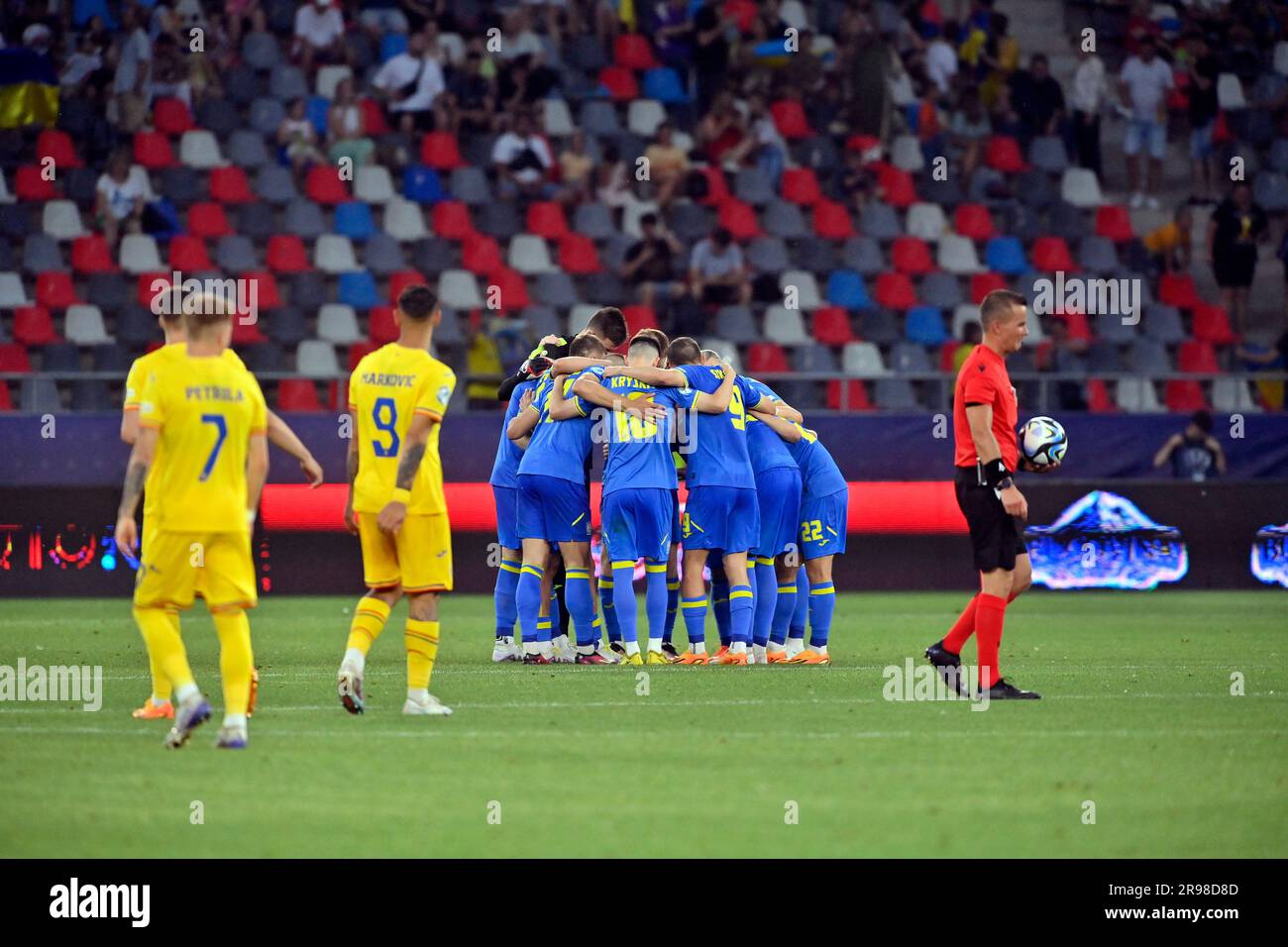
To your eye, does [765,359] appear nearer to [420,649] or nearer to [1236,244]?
[1236,244]

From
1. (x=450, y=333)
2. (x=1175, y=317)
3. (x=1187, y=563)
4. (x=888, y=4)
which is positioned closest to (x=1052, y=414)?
(x=1187, y=563)

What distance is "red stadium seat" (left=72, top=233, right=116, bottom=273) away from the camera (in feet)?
80.7

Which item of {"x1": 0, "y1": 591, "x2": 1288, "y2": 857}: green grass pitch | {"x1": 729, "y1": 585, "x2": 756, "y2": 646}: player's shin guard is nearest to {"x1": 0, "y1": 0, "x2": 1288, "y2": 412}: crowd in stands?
{"x1": 729, "y1": 585, "x2": 756, "y2": 646}: player's shin guard

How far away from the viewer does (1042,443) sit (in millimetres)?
12688

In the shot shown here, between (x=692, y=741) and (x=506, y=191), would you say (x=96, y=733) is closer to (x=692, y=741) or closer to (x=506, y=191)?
(x=692, y=741)

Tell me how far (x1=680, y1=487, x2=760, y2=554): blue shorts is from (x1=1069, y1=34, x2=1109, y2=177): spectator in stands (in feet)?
52.8

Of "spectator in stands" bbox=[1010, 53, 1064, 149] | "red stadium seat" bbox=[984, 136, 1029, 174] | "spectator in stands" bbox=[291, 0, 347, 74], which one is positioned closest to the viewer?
"spectator in stands" bbox=[291, 0, 347, 74]

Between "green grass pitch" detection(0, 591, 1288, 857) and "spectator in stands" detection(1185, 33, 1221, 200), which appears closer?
"green grass pitch" detection(0, 591, 1288, 857)

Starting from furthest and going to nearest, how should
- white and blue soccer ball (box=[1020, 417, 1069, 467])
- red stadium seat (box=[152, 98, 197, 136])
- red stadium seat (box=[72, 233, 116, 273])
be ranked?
red stadium seat (box=[152, 98, 197, 136])
red stadium seat (box=[72, 233, 116, 273])
white and blue soccer ball (box=[1020, 417, 1069, 467])

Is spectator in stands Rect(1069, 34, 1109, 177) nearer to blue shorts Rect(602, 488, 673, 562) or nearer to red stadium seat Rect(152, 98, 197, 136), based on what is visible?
red stadium seat Rect(152, 98, 197, 136)

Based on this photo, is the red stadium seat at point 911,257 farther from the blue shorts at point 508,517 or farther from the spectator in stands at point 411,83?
the blue shorts at point 508,517
